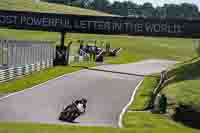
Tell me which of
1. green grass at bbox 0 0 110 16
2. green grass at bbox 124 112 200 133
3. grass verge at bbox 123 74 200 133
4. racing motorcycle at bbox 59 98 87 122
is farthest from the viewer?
green grass at bbox 0 0 110 16

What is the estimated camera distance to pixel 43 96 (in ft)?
103

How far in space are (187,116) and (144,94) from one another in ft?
27.6

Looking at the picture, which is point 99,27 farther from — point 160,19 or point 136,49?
point 136,49

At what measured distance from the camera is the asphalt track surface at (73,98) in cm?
2398

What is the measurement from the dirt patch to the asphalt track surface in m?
2.81

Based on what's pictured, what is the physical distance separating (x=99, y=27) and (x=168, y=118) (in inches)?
660

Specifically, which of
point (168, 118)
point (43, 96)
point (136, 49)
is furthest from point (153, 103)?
point (136, 49)

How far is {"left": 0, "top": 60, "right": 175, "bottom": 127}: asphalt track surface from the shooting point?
78.7ft

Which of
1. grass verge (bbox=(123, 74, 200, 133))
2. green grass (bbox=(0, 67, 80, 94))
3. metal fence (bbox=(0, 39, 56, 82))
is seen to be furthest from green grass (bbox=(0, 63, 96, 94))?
grass verge (bbox=(123, 74, 200, 133))

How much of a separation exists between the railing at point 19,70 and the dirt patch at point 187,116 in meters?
12.9

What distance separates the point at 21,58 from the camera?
40.6 meters

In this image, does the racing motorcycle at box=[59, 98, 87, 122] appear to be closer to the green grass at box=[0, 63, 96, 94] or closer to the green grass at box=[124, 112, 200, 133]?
the green grass at box=[124, 112, 200, 133]

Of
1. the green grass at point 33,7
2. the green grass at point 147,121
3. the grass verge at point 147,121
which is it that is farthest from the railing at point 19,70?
the green grass at point 33,7

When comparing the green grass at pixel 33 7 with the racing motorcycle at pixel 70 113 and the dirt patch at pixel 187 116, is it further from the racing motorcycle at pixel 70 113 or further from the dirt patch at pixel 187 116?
the racing motorcycle at pixel 70 113
